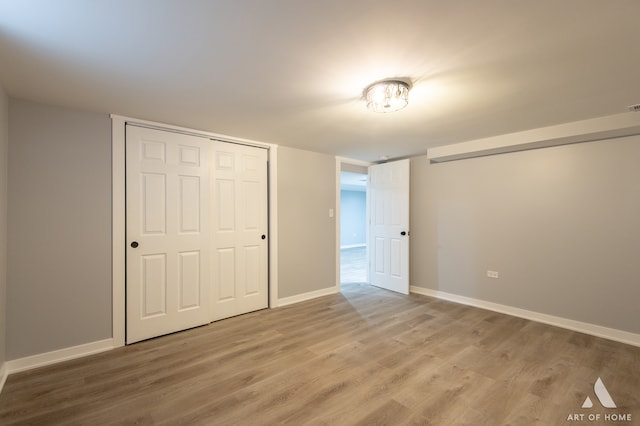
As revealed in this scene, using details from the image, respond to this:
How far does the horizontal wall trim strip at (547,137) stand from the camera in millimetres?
2623

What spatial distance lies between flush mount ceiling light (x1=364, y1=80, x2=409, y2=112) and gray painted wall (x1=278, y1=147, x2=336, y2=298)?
2006 mm

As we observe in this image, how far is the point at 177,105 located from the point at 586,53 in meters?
2.89

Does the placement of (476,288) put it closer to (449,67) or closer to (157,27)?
(449,67)

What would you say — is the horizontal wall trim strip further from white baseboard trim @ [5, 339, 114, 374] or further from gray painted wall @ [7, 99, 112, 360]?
white baseboard trim @ [5, 339, 114, 374]

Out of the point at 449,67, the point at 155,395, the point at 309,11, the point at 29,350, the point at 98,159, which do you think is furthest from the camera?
the point at 98,159

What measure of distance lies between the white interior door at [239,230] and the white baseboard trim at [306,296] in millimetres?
242

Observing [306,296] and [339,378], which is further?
[306,296]

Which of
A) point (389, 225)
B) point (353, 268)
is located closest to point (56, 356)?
point (389, 225)

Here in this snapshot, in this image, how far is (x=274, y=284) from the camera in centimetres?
381

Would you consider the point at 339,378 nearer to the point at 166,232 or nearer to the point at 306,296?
the point at 306,296

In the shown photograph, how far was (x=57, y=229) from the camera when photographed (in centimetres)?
242

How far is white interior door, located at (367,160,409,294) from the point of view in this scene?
443cm

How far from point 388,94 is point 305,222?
2.47 meters

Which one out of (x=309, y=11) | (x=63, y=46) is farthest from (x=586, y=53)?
(x=63, y=46)
